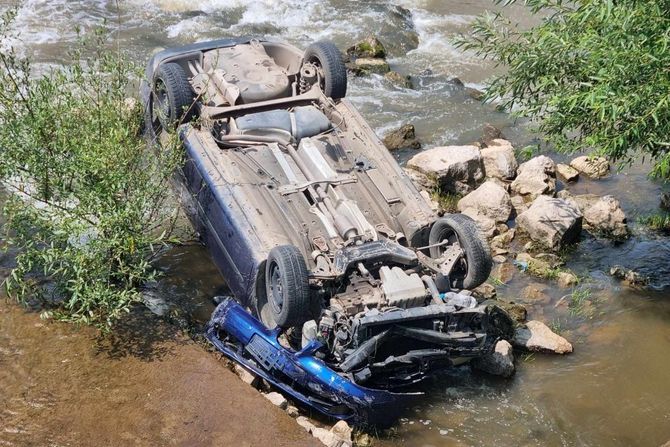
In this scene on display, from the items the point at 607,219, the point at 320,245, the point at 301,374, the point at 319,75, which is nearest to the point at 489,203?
the point at 607,219

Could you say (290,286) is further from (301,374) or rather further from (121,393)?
(121,393)

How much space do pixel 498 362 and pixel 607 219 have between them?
3.42 meters

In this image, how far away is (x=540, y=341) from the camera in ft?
26.5

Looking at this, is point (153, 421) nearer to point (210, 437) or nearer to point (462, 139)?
point (210, 437)

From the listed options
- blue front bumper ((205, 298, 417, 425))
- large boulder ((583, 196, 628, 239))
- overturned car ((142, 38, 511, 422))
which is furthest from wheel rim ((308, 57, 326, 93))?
large boulder ((583, 196, 628, 239))

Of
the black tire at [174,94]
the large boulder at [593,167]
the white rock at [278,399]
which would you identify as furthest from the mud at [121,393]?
the large boulder at [593,167]

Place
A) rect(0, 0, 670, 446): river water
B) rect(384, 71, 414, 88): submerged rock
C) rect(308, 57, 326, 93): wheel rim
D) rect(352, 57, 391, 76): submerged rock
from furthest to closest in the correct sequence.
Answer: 1. rect(352, 57, 391, 76): submerged rock
2. rect(384, 71, 414, 88): submerged rock
3. rect(308, 57, 326, 93): wheel rim
4. rect(0, 0, 670, 446): river water

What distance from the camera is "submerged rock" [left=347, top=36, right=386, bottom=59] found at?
15.3 meters

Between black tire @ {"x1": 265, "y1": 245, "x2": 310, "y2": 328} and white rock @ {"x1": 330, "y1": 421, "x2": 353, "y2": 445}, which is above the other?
black tire @ {"x1": 265, "y1": 245, "x2": 310, "y2": 328}

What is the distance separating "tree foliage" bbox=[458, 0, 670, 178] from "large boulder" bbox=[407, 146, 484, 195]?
2.20m

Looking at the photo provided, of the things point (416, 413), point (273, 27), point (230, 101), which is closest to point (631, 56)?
point (416, 413)

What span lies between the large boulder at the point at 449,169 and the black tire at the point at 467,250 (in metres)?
3.18

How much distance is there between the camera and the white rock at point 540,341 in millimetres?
8070

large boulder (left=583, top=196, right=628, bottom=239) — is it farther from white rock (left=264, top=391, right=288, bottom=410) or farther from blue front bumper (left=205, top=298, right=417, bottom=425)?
white rock (left=264, top=391, right=288, bottom=410)
